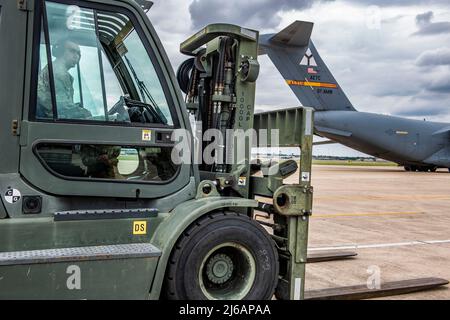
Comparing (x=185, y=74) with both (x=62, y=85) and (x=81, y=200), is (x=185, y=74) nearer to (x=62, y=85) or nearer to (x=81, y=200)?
(x=62, y=85)

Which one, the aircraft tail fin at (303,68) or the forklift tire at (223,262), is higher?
the aircraft tail fin at (303,68)

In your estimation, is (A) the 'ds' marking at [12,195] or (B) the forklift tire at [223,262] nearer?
(A) the 'ds' marking at [12,195]

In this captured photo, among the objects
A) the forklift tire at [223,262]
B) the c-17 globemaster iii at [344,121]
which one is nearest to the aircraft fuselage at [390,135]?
the c-17 globemaster iii at [344,121]

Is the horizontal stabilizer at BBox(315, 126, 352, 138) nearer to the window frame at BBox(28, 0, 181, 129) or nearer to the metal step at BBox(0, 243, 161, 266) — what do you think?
the window frame at BBox(28, 0, 181, 129)

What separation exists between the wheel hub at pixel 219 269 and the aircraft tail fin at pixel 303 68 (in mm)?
17199

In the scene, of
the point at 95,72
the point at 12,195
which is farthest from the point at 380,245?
the point at 12,195

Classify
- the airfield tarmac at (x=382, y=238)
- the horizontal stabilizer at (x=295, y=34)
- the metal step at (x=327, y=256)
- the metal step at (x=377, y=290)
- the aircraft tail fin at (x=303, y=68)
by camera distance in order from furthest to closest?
the aircraft tail fin at (x=303, y=68) < the horizontal stabilizer at (x=295, y=34) < the metal step at (x=327, y=256) < the airfield tarmac at (x=382, y=238) < the metal step at (x=377, y=290)

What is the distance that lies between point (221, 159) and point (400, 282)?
2.60 metres

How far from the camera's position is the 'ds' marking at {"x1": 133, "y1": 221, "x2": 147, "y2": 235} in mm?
3596

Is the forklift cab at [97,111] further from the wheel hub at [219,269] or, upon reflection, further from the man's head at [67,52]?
the wheel hub at [219,269]

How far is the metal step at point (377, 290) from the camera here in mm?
4496

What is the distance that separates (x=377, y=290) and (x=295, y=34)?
18.0 m

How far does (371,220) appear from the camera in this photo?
10320 millimetres

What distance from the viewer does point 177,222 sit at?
3.52 m
